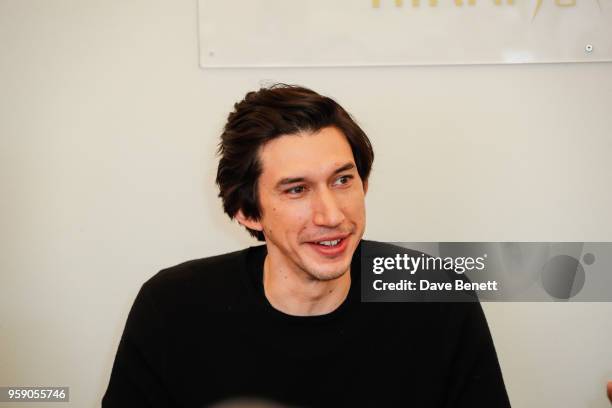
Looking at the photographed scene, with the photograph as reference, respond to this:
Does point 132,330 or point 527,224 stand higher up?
point 527,224

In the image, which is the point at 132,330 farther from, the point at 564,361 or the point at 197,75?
the point at 564,361

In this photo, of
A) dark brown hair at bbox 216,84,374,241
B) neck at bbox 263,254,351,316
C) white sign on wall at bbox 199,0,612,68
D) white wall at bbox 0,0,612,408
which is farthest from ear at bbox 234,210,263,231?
white sign on wall at bbox 199,0,612,68

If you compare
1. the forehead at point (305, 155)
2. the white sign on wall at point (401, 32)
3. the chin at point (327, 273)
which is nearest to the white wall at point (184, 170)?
the white sign on wall at point (401, 32)

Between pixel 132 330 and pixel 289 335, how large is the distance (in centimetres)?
36

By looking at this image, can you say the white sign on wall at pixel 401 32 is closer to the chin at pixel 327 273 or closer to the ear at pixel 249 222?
the ear at pixel 249 222

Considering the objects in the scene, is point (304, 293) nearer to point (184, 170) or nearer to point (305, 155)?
point (305, 155)

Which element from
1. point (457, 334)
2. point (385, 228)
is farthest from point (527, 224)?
point (457, 334)

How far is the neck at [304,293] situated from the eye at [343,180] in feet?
0.65

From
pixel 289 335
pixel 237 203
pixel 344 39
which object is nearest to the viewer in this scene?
pixel 289 335

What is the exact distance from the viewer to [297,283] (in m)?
1.39

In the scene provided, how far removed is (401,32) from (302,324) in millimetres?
961

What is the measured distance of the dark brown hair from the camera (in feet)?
4.61

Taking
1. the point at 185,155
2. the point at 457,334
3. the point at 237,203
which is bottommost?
the point at 457,334

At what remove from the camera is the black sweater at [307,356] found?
4.35 ft
